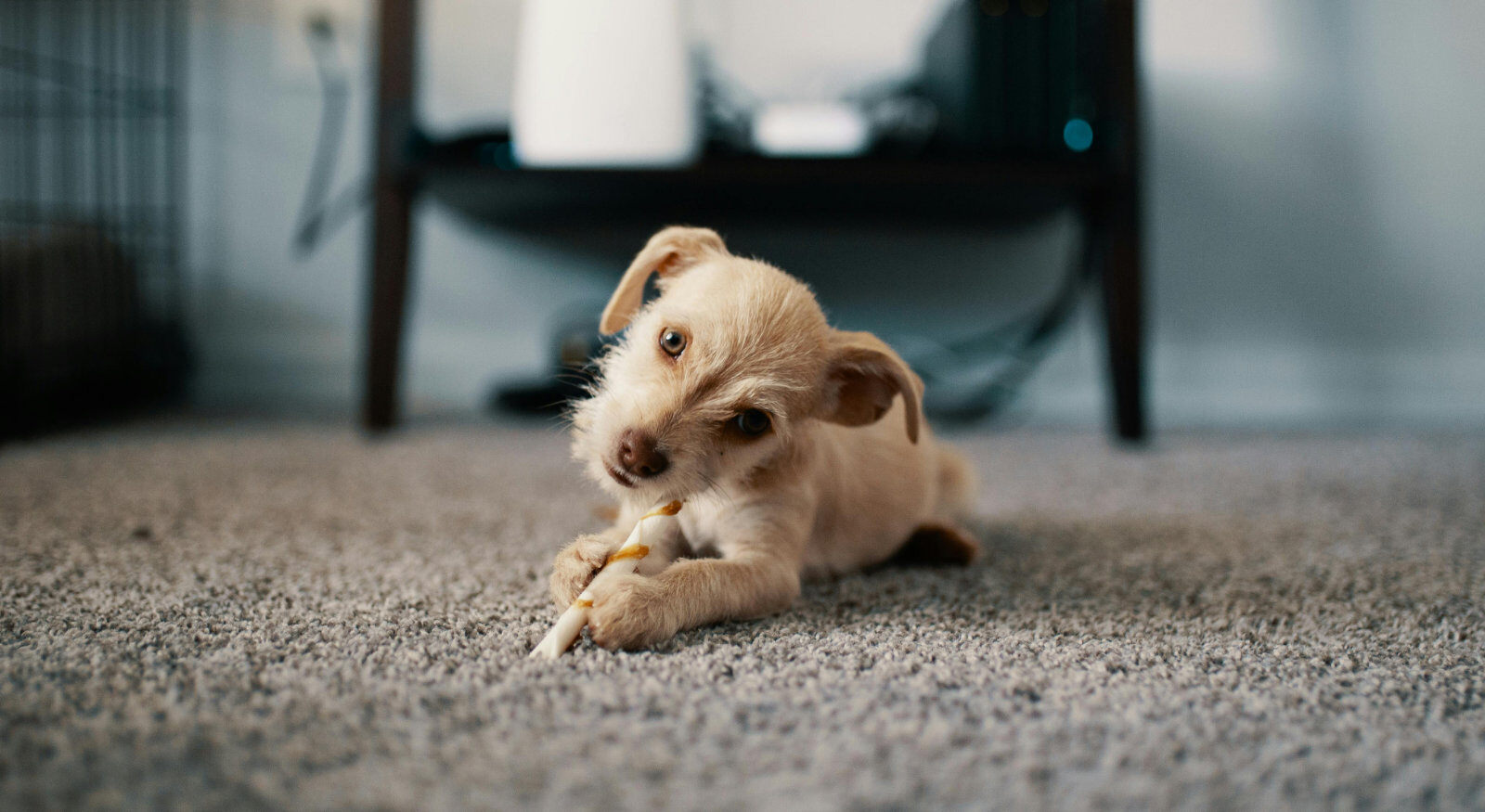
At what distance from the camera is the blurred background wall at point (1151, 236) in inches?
81.4

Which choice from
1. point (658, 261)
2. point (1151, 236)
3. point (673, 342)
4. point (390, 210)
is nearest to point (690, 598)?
point (673, 342)

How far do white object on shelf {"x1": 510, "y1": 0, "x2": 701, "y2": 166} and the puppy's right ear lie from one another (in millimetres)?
715

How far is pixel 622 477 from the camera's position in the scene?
0.64 meters

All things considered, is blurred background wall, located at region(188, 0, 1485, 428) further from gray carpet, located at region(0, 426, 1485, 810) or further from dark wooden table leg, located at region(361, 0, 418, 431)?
gray carpet, located at region(0, 426, 1485, 810)

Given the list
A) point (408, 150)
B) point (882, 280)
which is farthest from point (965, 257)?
point (408, 150)

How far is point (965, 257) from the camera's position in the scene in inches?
83.7

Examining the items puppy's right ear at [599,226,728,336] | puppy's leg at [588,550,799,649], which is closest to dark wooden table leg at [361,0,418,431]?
puppy's right ear at [599,226,728,336]

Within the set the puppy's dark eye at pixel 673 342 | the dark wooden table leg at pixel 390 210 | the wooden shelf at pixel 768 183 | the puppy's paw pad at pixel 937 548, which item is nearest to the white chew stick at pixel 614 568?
the puppy's dark eye at pixel 673 342

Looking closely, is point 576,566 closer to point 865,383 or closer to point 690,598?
point 690,598

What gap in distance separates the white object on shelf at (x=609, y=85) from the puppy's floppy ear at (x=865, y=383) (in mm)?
844

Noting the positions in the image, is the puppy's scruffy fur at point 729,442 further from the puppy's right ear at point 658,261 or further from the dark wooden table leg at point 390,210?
the dark wooden table leg at point 390,210

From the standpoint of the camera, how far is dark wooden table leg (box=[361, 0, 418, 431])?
1488 millimetres

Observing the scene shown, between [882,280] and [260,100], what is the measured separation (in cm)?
153

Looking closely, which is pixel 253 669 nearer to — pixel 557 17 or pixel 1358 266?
pixel 557 17
